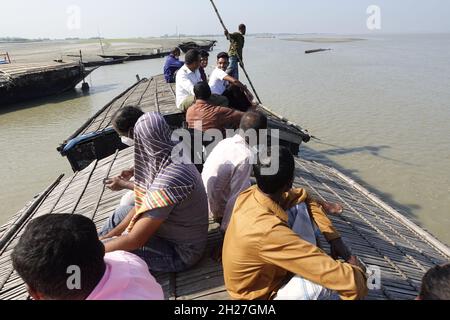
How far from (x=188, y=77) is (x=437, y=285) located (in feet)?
18.3

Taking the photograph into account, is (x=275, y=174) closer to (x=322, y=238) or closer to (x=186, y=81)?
(x=322, y=238)

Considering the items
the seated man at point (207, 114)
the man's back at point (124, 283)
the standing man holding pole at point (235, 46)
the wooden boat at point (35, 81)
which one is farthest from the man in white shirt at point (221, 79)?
the wooden boat at point (35, 81)

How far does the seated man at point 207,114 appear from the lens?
5.06m

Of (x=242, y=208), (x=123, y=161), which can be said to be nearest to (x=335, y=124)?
(x=123, y=161)

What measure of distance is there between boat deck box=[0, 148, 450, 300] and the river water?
6.16 ft

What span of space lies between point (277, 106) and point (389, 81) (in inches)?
394

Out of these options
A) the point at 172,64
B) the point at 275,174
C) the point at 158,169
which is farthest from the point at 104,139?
the point at 275,174

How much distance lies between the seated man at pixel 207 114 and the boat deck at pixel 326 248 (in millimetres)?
1308

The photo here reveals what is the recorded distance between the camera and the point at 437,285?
157cm

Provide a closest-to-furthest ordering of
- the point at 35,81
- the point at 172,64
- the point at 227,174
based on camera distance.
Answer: the point at 227,174 < the point at 172,64 < the point at 35,81

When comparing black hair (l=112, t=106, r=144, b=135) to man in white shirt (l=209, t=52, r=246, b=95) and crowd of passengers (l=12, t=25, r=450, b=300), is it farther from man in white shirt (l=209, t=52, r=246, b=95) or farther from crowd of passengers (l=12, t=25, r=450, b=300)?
man in white shirt (l=209, t=52, r=246, b=95)

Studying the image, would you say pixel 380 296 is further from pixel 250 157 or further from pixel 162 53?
pixel 162 53

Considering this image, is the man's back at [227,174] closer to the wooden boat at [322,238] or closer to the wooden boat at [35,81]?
the wooden boat at [322,238]

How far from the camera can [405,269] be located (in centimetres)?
349
